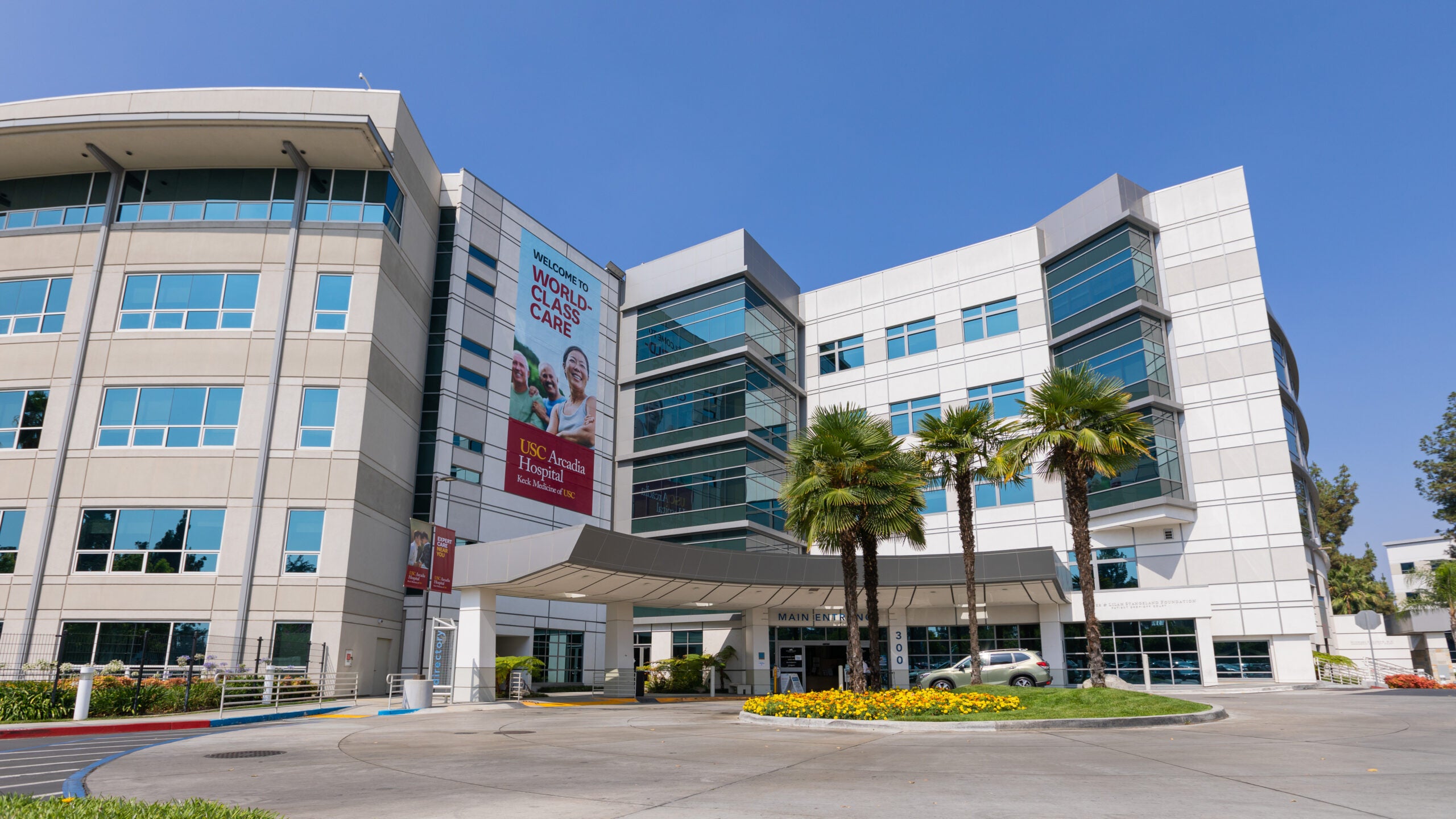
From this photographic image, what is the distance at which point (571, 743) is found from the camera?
52.2 ft

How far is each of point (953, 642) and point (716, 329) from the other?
2170 centimetres

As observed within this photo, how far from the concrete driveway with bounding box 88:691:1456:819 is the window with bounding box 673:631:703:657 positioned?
25584mm

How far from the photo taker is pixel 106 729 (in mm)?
19422

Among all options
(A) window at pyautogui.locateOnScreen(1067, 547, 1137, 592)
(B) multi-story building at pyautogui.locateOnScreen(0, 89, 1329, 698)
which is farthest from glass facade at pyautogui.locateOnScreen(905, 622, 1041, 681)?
(A) window at pyautogui.locateOnScreen(1067, 547, 1137, 592)

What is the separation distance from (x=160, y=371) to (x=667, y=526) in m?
26.1

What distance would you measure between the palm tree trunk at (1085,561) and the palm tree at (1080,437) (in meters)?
0.03

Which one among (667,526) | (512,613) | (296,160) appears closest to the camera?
(296,160)

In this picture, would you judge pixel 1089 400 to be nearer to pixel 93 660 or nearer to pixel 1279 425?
pixel 1279 425

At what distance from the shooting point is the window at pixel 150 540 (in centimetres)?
2984

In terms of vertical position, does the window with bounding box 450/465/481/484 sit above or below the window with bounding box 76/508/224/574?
above

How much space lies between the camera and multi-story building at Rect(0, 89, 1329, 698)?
30281mm

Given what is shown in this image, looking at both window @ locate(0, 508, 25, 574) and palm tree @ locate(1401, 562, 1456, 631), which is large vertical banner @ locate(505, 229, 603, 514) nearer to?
window @ locate(0, 508, 25, 574)

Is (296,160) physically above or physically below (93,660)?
above

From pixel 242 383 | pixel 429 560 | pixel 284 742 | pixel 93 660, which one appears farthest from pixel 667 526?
pixel 284 742
